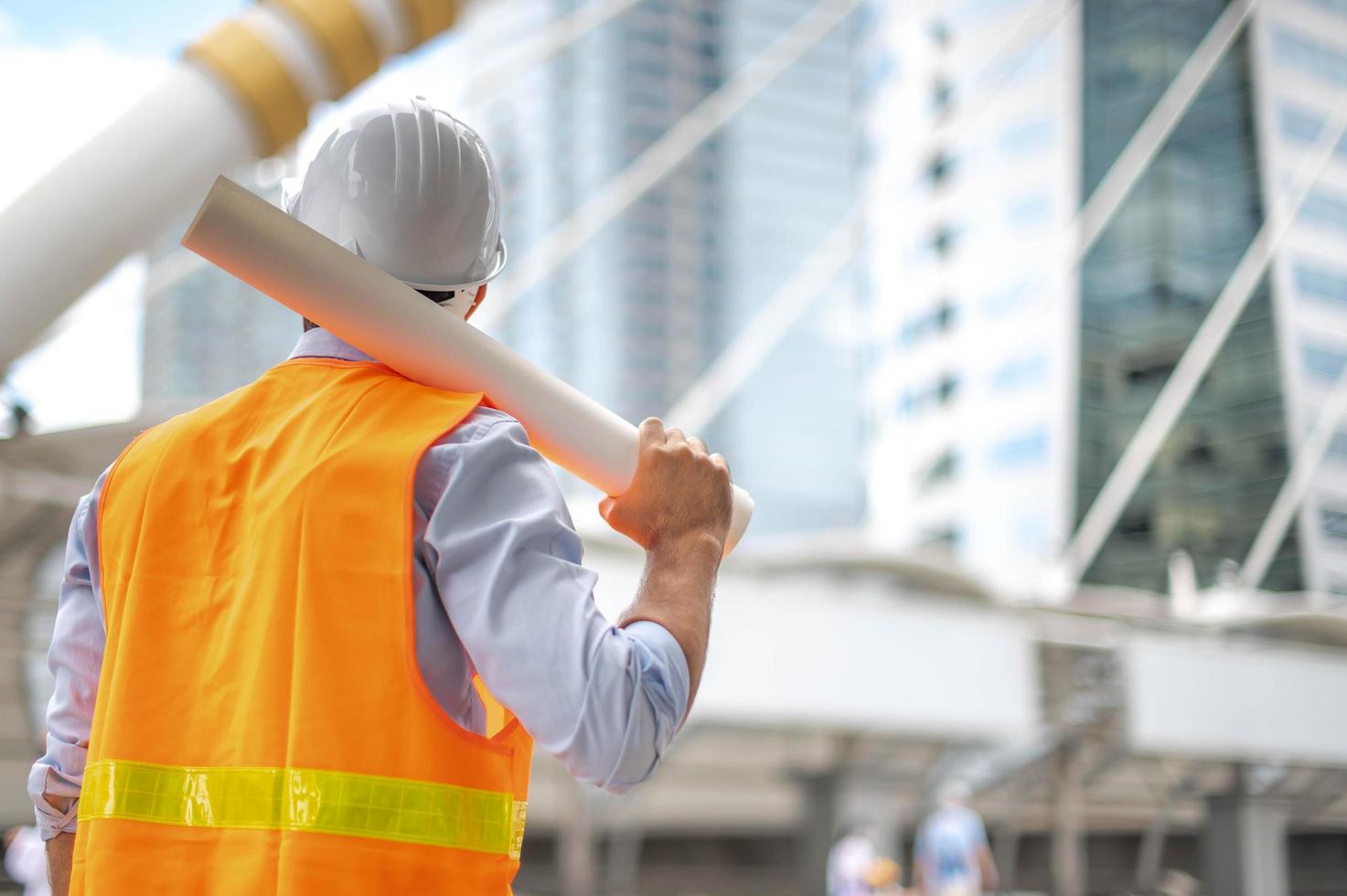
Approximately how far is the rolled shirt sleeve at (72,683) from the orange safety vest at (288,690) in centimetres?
13

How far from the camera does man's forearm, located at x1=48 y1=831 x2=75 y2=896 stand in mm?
1202

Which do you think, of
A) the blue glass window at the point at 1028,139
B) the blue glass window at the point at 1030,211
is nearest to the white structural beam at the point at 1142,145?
the blue glass window at the point at 1030,211

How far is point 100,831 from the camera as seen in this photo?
1042 mm

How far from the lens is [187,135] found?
8.08 feet

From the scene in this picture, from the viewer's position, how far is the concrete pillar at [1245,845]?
15.6 m

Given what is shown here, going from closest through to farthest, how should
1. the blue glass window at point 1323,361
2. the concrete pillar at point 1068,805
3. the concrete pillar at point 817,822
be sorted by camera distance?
the concrete pillar at point 817,822, the concrete pillar at point 1068,805, the blue glass window at point 1323,361

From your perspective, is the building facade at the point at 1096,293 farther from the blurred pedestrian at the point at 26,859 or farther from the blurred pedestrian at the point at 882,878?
the blurred pedestrian at the point at 26,859

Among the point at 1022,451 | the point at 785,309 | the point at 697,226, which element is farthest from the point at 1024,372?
the point at 785,309

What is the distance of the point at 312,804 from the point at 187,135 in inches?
71.2

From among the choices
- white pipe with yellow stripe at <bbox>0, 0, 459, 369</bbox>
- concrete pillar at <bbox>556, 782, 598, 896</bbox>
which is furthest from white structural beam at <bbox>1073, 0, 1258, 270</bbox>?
white pipe with yellow stripe at <bbox>0, 0, 459, 369</bbox>

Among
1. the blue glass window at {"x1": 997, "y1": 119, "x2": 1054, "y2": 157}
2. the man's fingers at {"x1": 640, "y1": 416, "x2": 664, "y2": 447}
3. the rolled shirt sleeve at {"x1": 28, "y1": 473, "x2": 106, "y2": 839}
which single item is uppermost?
the blue glass window at {"x1": 997, "y1": 119, "x2": 1054, "y2": 157}

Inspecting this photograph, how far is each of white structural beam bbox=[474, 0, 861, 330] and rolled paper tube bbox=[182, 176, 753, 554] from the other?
914 centimetres

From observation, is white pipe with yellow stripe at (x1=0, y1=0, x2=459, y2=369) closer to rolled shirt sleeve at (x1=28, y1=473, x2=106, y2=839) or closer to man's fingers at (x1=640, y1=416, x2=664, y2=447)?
rolled shirt sleeve at (x1=28, y1=473, x2=106, y2=839)

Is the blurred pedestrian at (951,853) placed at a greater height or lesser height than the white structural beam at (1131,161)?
lesser
